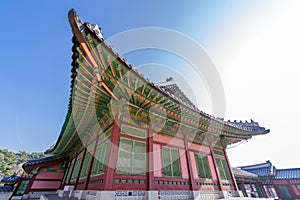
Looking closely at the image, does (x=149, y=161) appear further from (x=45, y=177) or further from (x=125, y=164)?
(x=45, y=177)

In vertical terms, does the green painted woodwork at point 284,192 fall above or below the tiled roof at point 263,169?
below

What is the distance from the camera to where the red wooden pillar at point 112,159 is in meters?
5.16

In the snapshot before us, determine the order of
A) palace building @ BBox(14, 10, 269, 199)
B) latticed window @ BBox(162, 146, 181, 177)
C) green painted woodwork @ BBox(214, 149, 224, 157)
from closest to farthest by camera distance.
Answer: palace building @ BBox(14, 10, 269, 199) → latticed window @ BBox(162, 146, 181, 177) → green painted woodwork @ BBox(214, 149, 224, 157)

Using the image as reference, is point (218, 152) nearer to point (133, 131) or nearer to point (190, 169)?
point (190, 169)

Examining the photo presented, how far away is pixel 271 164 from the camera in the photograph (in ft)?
88.6

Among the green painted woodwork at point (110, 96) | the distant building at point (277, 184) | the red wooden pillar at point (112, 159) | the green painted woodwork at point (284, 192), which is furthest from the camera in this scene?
the green painted woodwork at point (284, 192)

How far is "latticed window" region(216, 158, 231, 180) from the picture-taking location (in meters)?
9.60

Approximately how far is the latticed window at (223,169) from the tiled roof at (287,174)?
21.3 m

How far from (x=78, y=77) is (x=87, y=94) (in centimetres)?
101

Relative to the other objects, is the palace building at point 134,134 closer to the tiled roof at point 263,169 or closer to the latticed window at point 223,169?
the latticed window at point 223,169

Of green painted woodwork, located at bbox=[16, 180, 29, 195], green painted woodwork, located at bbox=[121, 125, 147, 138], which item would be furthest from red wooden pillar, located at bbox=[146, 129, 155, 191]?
green painted woodwork, located at bbox=[16, 180, 29, 195]

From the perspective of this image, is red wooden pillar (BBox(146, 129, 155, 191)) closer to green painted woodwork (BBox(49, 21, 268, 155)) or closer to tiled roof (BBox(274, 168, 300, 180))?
green painted woodwork (BBox(49, 21, 268, 155))

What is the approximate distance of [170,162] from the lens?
23.6ft

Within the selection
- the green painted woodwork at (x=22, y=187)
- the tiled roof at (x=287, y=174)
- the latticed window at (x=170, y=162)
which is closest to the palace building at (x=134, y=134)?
the latticed window at (x=170, y=162)
